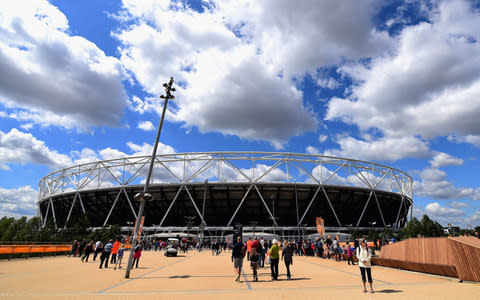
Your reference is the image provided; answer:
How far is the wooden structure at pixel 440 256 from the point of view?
877cm

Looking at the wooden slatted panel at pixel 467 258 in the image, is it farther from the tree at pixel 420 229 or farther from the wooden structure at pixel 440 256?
the tree at pixel 420 229

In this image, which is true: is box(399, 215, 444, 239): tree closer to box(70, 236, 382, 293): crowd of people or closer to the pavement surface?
box(70, 236, 382, 293): crowd of people

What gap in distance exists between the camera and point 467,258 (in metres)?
8.84

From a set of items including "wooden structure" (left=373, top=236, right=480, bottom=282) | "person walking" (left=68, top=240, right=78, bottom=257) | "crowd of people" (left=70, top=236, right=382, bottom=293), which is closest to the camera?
"crowd of people" (left=70, top=236, right=382, bottom=293)

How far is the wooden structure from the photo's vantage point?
8766 mm

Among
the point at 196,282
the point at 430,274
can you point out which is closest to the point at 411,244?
the point at 430,274

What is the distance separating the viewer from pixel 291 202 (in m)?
49.9

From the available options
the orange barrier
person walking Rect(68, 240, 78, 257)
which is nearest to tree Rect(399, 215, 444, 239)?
person walking Rect(68, 240, 78, 257)

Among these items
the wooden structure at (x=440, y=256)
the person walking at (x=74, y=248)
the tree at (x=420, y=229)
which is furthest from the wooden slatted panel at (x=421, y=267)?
the tree at (x=420, y=229)

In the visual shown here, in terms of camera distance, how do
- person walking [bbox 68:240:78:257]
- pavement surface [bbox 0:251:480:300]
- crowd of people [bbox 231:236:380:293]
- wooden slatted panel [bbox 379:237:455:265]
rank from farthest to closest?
person walking [bbox 68:240:78:257]
wooden slatted panel [bbox 379:237:455:265]
crowd of people [bbox 231:236:380:293]
pavement surface [bbox 0:251:480:300]

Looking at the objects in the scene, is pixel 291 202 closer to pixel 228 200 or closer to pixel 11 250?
pixel 228 200

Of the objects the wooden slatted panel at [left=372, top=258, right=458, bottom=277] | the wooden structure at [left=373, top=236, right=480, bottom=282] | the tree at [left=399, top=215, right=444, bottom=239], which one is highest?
the tree at [left=399, top=215, right=444, bottom=239]

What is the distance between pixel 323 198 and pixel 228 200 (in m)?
17.0

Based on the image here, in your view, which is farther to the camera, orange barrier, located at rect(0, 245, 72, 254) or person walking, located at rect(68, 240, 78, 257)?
person walking, located at rect(68, 240, 78, 257)
